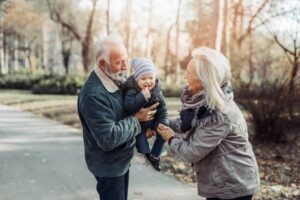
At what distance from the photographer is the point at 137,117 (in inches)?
120

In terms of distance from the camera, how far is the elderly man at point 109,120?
285cm

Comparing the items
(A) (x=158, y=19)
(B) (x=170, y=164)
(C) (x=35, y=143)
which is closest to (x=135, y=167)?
(B) (x=170, y=164)

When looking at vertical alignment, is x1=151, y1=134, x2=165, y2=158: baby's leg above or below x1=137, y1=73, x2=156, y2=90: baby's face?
below

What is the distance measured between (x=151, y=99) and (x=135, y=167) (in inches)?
184

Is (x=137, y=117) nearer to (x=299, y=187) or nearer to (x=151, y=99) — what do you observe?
(x=151, y=99)

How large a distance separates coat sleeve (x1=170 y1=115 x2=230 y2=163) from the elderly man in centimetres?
35

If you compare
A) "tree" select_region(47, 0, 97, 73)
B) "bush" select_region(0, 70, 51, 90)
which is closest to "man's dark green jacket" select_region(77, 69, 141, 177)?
"tree" select_region(47, 0, 97, 73)

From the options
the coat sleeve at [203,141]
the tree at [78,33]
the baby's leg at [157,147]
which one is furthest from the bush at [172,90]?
the coat sleeve at [203,141]

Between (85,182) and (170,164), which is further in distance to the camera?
(170,164)

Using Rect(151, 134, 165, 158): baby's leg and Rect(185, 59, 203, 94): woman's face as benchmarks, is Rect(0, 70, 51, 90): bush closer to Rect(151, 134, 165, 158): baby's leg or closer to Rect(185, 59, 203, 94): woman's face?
Rect(151, 134, 165, 158): baby's leg

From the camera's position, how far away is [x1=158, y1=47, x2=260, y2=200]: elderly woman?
2758mm

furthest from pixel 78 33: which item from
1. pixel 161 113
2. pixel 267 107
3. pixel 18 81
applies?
pixel 161 113

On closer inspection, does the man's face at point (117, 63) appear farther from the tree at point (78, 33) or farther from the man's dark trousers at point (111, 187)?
the tree at point (78, 33)

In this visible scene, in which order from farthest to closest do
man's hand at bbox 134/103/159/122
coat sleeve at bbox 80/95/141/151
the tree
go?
the tree
man's hand at bbox 134/103/159/122
coat sleeve at bbox 80/95/141/151
